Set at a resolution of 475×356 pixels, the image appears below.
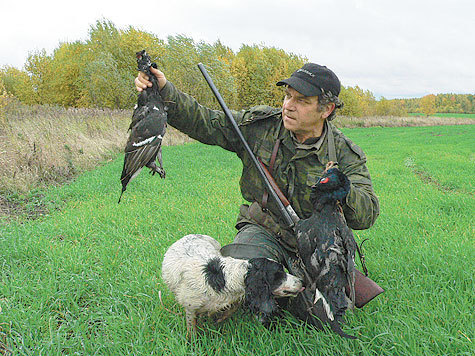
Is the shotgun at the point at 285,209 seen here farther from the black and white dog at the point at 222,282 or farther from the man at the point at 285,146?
the black and white dog at the point at 222,282

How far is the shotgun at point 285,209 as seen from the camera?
3279mm

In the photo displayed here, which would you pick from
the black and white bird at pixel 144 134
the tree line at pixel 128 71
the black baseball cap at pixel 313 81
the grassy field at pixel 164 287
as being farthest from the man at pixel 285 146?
the tree line at pixel 128 71

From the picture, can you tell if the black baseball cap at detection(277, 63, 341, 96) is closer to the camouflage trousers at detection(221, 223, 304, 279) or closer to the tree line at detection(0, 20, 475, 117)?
the camouflage trousers at detection(221, 223, 304, 279)

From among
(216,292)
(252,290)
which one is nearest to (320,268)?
(252,290)

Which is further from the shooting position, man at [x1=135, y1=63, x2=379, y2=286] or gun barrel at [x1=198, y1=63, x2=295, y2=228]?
man at [x1=135, y1=63, x2=379, y2=286]

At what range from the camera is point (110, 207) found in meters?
7.16

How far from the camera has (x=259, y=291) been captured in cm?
267

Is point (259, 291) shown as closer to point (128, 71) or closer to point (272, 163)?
point (272, 163)

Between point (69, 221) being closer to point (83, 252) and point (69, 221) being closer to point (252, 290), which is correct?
point (83, 252)

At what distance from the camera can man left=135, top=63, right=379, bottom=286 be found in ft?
11.6

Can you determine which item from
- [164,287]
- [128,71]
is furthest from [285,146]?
[128,71]

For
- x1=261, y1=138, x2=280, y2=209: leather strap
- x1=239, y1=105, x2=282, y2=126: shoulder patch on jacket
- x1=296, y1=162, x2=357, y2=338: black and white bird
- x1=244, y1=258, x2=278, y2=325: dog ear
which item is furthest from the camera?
x1=239, y1=105, x2=282, y2=126: shoulder patch on jacket

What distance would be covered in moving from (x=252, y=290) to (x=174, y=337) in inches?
36.2

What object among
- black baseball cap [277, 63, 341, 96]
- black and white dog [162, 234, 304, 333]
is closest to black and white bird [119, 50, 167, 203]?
black and white dog [162, 234, 304, 333]
